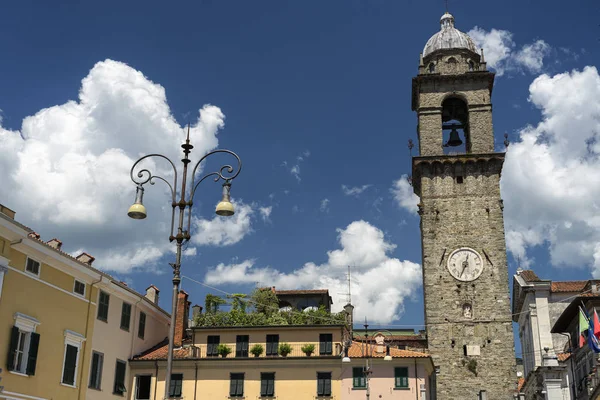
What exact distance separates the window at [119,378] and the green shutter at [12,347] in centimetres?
945

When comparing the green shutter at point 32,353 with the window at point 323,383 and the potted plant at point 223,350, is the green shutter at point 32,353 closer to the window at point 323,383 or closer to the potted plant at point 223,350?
the potted plant at point 223,350

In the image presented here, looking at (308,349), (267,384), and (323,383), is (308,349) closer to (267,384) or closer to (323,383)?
(323,383)

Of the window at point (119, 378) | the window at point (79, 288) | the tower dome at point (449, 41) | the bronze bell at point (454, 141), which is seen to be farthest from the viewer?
the tower dome at point (449, 41)

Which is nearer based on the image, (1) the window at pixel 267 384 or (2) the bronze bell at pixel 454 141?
(1) the window at pixel 267 384

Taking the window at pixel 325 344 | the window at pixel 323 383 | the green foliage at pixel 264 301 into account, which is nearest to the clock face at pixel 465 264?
the window at pixel 325 344

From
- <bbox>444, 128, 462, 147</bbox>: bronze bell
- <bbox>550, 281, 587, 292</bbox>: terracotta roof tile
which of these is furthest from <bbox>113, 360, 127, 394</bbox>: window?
<bbox>550, 281, 587, 292</bbox>: terracotta roof tile

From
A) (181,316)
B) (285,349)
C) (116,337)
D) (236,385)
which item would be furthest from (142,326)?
(285,349)

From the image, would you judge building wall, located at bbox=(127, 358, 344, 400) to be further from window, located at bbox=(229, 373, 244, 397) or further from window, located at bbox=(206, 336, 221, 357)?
window, located at bbox=(206, 336, 221, 357)

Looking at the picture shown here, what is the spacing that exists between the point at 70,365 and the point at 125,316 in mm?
6185

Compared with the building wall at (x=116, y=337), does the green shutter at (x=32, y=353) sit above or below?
below

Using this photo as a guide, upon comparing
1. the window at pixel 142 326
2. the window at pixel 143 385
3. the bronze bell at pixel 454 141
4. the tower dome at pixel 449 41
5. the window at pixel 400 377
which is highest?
the tower dome at pixel 449 41

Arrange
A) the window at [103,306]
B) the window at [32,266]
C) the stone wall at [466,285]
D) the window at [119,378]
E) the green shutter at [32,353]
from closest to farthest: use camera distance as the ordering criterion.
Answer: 1. the green shutter at [32,353]
2. the window at [32,266]
3. the window at [103,306]
4. the window at [119,378]
5. the stone wall at [466,285]

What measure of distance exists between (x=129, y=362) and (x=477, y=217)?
80.8ft

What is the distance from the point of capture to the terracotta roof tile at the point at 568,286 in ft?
171
